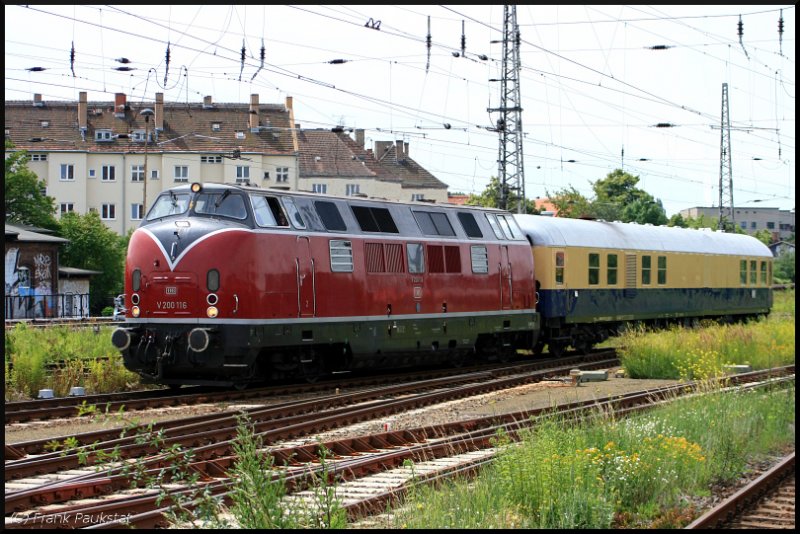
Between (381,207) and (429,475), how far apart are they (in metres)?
10.1

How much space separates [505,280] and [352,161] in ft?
203

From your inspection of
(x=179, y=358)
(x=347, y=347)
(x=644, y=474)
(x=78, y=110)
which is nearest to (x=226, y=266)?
(x=179, y=358)

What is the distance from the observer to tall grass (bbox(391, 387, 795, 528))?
870 centimetres

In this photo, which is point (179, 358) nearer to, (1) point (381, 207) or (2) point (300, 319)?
(2) point (300, 319)

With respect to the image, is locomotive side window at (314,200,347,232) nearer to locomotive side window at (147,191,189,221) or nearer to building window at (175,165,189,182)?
locomotive side window at (147,191,189,221)

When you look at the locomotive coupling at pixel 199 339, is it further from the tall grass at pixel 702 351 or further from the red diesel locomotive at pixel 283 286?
the tall grass at pixel 702 351

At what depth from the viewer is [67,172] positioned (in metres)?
71.2

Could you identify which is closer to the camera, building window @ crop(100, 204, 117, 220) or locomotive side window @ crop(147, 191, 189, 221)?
locomotive side window @ crop(147, 191, 189, 221)

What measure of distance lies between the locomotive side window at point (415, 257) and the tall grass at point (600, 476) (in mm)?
8011

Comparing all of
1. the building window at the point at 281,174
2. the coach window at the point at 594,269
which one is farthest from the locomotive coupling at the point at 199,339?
the building window at the point at 281,174

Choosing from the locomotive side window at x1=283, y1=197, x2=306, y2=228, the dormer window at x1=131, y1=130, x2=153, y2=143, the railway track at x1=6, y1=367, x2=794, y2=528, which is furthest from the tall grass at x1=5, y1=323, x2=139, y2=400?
the dormer window at x1=131, y1=130, x2=153, y2=143

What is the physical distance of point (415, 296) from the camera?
67.1ft

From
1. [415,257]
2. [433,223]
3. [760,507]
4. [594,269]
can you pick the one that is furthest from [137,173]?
[760,507]

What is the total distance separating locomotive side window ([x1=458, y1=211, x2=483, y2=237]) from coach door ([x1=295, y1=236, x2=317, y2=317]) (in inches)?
211
